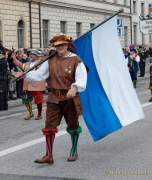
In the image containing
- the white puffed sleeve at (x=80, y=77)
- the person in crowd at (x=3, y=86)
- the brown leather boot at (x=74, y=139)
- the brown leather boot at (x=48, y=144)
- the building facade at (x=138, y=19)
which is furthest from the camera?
the building facade at (x=138, y=19)

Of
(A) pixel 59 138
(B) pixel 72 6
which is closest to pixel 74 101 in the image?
(A) pixel 59 138

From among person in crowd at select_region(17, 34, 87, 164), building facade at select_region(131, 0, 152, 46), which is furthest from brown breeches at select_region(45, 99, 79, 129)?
building facade at select_region(131, 0, 152, 46)

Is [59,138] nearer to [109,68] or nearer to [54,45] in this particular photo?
[109,68]

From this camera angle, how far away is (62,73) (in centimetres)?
746

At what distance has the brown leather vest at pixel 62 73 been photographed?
293 inches

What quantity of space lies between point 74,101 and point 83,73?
39 cm

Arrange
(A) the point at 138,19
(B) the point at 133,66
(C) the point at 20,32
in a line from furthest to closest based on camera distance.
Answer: (A) the point at 138,19 < (C) the point at 20,32 < (B) the point at 133,66

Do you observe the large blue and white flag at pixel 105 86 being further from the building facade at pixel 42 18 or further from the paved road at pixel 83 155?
the building facade at pixel 42 18

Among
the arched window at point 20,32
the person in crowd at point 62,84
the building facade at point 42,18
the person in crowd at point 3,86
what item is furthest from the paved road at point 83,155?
the arched window at point 20,32

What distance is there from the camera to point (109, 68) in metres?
8.20

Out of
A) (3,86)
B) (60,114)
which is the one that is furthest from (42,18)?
(60,114)

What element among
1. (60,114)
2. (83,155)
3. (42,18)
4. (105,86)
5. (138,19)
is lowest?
(83,155)

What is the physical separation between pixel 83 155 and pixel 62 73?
1325 millimetres

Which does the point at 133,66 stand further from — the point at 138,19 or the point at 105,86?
the point at 138,19
